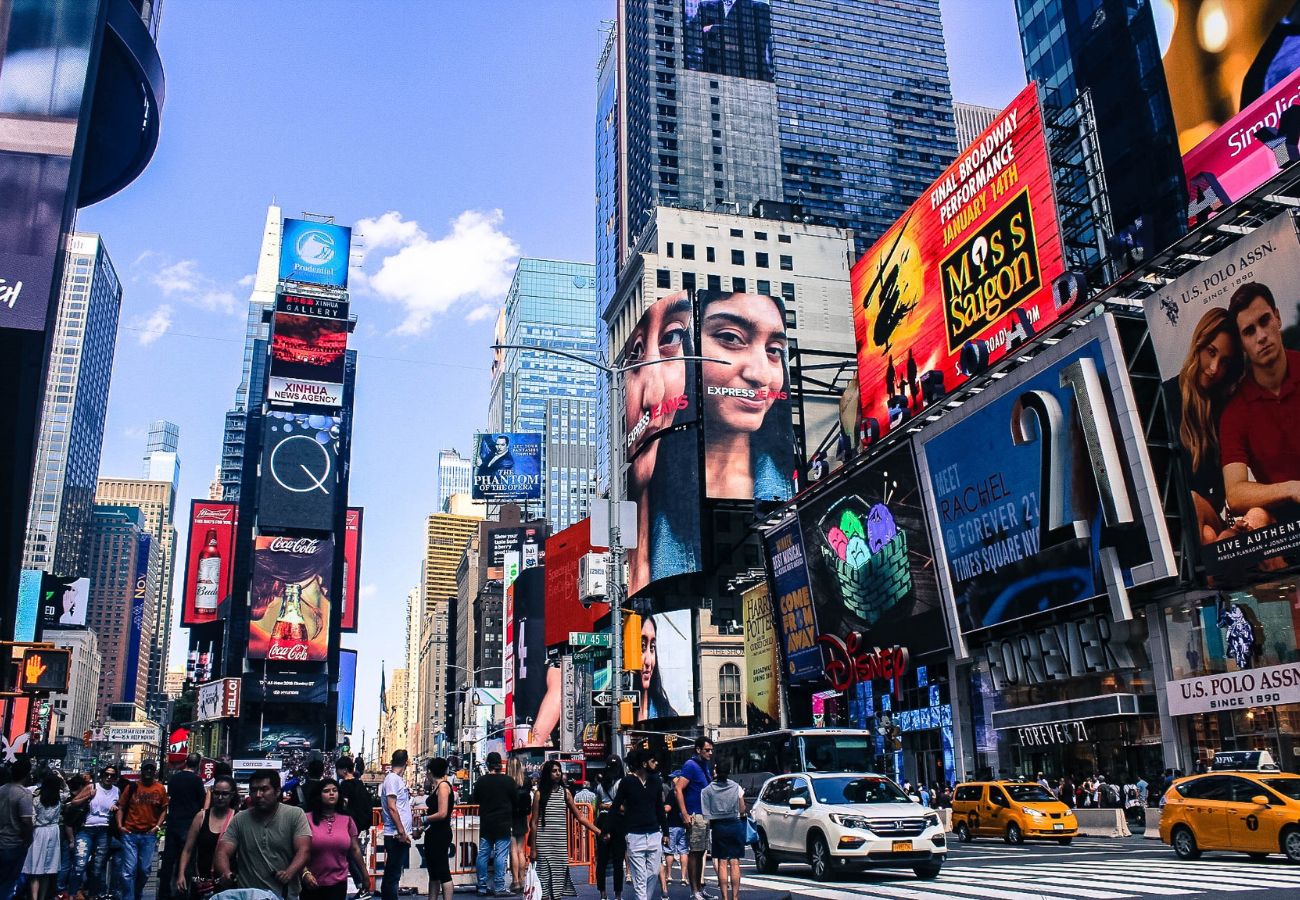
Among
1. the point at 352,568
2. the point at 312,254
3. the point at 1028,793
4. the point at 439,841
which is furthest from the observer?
the point at 352,568

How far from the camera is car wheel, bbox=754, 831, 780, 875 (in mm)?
20078

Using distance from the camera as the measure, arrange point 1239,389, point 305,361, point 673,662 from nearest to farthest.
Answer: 1. point 1239,389
2. point 673,662
3. point 305,361

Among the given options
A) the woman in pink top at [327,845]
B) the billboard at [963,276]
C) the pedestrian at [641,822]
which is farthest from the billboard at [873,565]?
the woman in pink top at [327,845]

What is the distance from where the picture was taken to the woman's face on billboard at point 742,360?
78938 millimetres

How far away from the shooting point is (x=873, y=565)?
49.9 m

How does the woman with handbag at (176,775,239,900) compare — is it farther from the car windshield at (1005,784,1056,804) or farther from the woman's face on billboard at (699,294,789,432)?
the woman's face on billboard at (699,294,789,432)

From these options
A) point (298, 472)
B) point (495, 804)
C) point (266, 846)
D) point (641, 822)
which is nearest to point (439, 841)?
point (495, 804)

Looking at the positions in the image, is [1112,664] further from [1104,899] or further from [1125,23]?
[1125,23]

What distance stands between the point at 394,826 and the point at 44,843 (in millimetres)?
4649

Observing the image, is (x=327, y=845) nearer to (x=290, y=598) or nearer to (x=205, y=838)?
(x=205, y=838)

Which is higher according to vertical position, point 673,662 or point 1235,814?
point 673,662

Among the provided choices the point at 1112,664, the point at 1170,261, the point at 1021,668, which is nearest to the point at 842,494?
the point at 1021,668

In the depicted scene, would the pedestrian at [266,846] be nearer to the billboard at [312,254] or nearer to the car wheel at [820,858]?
the car wheel at [820,858]

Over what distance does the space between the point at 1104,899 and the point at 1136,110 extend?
2187 inches
